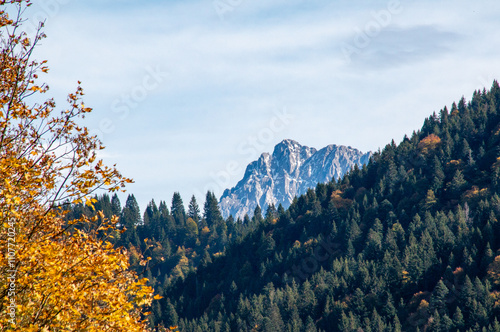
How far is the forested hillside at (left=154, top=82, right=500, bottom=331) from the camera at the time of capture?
378 ft

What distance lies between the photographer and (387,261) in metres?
134

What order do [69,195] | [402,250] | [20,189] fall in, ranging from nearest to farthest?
[20,189] < [69,195] < [402,250]

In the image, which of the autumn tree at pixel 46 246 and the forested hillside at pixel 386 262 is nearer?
the autumn tree at pixel 46 246

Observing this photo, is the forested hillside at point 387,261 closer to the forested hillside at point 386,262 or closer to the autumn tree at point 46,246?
the forested hillside at point 386,262

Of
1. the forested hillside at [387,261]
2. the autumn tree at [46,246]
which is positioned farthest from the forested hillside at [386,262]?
the autumn tree at [46,246]

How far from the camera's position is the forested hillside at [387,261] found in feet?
378

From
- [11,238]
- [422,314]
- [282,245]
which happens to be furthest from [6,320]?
[282,245]

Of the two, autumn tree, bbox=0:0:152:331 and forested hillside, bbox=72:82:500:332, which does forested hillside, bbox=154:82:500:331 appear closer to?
forested hillside, bbox=72:82:500:332

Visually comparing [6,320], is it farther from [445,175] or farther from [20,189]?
[445,175]

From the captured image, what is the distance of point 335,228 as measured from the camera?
581 ft

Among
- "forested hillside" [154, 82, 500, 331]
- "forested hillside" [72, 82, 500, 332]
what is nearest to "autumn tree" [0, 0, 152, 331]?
"forested hillside" [72, 82, 500, 332]

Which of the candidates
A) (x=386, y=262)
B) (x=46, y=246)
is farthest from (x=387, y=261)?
(x=46, y=246)

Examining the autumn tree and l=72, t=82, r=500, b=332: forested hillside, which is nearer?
the autumn tree

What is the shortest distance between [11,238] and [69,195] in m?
1.82
